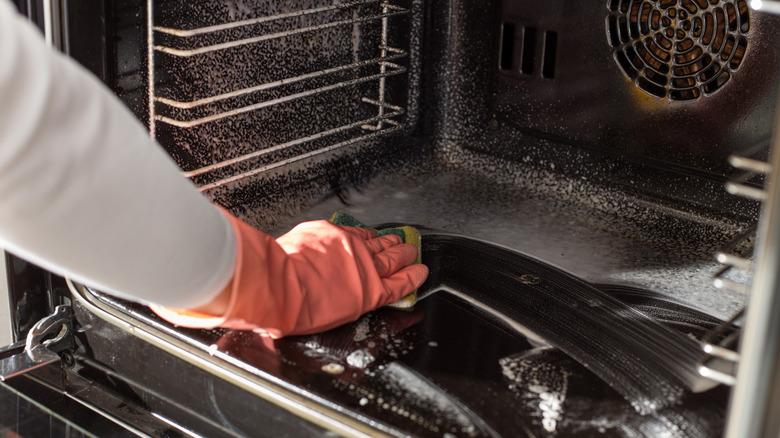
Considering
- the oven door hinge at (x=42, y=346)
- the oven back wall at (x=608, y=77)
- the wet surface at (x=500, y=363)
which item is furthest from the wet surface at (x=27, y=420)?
the oven back wall at (x=608, y=77)

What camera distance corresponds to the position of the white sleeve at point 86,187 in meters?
0.63

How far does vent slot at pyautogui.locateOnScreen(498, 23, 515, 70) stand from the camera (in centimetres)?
147

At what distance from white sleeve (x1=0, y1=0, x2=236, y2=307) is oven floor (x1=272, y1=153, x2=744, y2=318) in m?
0.58

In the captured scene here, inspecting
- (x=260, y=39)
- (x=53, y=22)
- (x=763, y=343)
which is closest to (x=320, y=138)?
(x=260, y=39)

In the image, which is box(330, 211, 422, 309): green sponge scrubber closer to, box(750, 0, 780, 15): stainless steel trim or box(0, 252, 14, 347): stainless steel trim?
box(0, 252, 14, 347): stainless steel trim

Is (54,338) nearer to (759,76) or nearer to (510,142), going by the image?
(510,142)

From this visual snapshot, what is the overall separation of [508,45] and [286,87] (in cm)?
34

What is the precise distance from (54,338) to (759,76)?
3.02ft

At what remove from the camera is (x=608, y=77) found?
139 centimetres

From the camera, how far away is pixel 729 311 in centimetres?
115

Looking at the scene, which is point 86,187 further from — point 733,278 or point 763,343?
point 733,278

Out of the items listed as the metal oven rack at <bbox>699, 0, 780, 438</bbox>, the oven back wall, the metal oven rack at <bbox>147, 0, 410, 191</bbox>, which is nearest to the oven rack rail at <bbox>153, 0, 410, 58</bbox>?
the metal oven rack at <bbox>147, 0, 410, 191</bbox>

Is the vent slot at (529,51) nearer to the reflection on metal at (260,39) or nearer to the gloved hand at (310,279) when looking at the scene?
the reflection on metal at (260,39)

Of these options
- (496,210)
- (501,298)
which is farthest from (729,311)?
(496,210)
